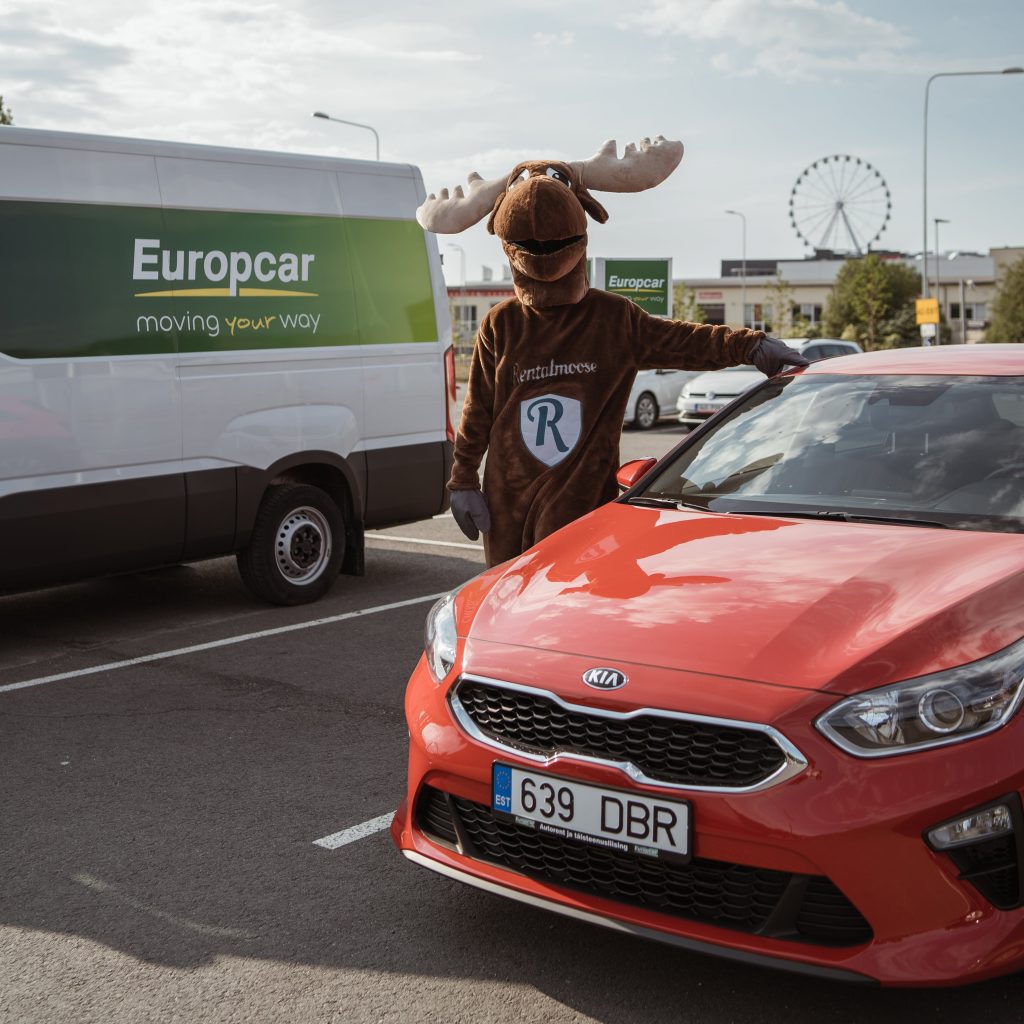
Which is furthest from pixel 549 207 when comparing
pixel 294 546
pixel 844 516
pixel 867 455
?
pixel 294 546

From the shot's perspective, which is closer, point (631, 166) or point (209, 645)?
point (631, 166)

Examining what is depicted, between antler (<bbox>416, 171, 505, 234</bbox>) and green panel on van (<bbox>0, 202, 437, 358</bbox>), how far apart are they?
2.24 m

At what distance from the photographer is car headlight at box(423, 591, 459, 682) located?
348cm

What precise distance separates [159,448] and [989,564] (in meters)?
4.89

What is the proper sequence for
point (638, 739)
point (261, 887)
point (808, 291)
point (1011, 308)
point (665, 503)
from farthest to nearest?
point (808, 291)
point (1011, 308)
point (665, 503)
point (261, 887)
point (638, 739)

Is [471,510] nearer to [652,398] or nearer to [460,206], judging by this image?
[460,206]

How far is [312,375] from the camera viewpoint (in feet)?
25.6

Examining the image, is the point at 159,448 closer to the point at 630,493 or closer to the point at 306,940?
the point at 630,493

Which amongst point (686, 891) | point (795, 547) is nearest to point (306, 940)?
point (686, 891)

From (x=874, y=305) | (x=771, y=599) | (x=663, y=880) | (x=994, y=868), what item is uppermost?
(x=874, y=305)

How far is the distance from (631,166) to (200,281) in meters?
3.03

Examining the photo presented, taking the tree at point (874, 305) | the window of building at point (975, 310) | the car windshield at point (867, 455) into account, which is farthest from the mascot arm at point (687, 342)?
the window of building at point (975, 310)

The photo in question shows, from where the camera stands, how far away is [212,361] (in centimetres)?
732

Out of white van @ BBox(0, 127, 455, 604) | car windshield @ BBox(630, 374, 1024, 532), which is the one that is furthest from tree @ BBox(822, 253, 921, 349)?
car windshield @ BBox(630, 374, 1024, 532)
